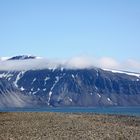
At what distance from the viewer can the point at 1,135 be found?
39.3 metres

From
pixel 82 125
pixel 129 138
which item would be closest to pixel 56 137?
pixel 129 138

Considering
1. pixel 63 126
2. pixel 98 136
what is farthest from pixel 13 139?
pixel 63 126

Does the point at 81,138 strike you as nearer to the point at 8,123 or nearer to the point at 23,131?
the point at 23,131

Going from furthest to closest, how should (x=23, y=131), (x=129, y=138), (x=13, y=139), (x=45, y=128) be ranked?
1. (x=45, y=128)
2. (x=23, y=131)
3. (x=129, y=138)
4. (x=13, y=139)

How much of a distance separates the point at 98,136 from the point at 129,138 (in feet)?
8.80

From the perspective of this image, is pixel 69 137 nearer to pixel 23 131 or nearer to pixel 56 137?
pixel 56 137

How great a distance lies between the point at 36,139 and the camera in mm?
37500

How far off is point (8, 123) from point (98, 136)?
12.7 m

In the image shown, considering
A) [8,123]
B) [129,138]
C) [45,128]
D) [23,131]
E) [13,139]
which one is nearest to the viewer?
[13,139]

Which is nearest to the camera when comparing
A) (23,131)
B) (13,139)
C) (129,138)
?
(13,139)

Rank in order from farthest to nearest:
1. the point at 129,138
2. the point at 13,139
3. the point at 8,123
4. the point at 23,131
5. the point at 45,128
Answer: the point at 8,123, the point at 45,128, the point at 23,131, the point at 129,138, the point at 13,139

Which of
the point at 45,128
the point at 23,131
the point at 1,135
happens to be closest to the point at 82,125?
the point at 45,128

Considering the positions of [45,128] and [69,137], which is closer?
[69,137]

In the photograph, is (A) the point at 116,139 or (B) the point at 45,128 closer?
(A) the point at 116,139
